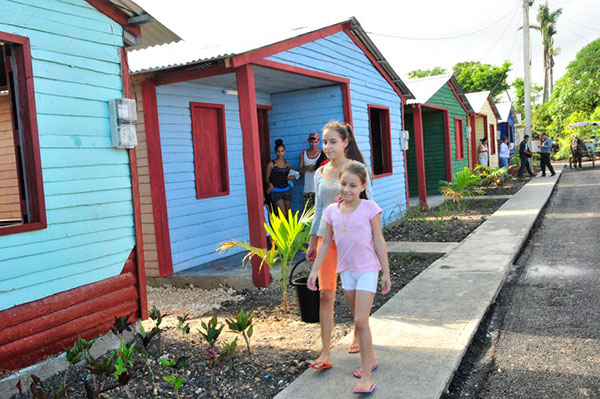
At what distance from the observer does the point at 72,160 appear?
4254 mm

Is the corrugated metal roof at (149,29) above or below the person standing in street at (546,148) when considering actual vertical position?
above

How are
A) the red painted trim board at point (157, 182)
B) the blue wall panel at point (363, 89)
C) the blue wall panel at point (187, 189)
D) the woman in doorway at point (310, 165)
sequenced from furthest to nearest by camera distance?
the woman in doorway at point (310, 165) → the blue wall panel at point (363, 89) → the blue wall panel at point (187, 189) → the red painted trim board at point (157, 182)

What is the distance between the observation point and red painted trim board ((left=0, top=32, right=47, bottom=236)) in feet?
12.8

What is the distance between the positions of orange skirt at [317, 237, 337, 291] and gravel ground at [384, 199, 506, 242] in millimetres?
5852

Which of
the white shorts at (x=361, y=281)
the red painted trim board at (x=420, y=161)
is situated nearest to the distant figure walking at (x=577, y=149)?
the red painted trim board at (x=420, y=161)

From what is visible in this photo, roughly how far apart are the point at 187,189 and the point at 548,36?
201ft

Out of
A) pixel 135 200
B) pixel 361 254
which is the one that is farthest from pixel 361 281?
pixel 135 200

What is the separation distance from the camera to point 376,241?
3412 millimetres

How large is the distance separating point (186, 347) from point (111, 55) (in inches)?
107

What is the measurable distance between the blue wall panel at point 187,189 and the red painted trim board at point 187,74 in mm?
329

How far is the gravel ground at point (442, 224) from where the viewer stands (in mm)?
9586

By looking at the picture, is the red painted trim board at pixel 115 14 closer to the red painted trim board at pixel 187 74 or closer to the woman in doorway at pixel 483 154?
the red painted trim board at pixel 187 74

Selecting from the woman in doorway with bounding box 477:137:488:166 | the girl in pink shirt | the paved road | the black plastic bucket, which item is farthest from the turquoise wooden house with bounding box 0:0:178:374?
the woman in doorway with bounding box 477:137:488:166

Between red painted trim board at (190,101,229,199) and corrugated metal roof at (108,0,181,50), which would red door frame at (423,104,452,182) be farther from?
corrugated metal roof at (108,0,181,50)
